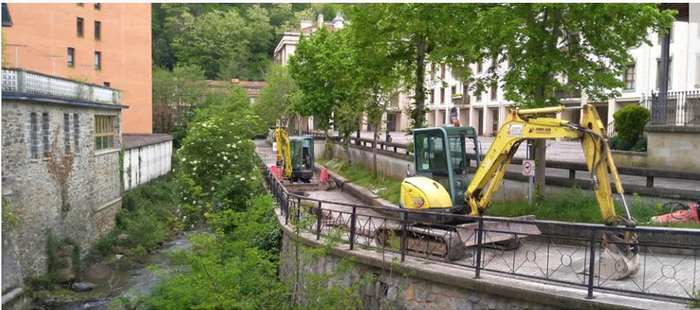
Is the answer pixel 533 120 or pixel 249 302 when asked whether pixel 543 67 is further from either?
pixel 249 302

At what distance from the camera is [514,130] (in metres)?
10.3

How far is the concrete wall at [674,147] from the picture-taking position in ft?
50.1

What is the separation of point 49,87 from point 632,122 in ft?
A: 70.2

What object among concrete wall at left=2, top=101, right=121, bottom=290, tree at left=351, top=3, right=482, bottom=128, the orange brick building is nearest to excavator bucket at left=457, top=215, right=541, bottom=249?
tree at left=351, top=3, right=482, bottom=128

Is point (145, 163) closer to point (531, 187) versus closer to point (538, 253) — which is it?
point (531, 187)

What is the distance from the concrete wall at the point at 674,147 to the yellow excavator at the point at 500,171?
6.11m

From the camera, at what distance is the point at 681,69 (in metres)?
31.7

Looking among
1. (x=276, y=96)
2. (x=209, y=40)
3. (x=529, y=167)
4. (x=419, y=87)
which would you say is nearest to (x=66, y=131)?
(x=419, y=87)

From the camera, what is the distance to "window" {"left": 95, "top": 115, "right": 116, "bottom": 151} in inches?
1104

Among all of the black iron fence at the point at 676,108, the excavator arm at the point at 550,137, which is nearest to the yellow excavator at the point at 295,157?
the black iron fence at the point at 676,108

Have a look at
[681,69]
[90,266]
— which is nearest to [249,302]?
[90,266]

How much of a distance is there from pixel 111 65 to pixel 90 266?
25298mm

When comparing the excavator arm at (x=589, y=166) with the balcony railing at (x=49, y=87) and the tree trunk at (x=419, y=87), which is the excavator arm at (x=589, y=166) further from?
the balcony railing at (x=49, y=87)

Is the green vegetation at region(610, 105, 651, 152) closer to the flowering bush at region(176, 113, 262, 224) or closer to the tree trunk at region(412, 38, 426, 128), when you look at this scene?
the tree trunk at region(412, 38, 426, 128)
